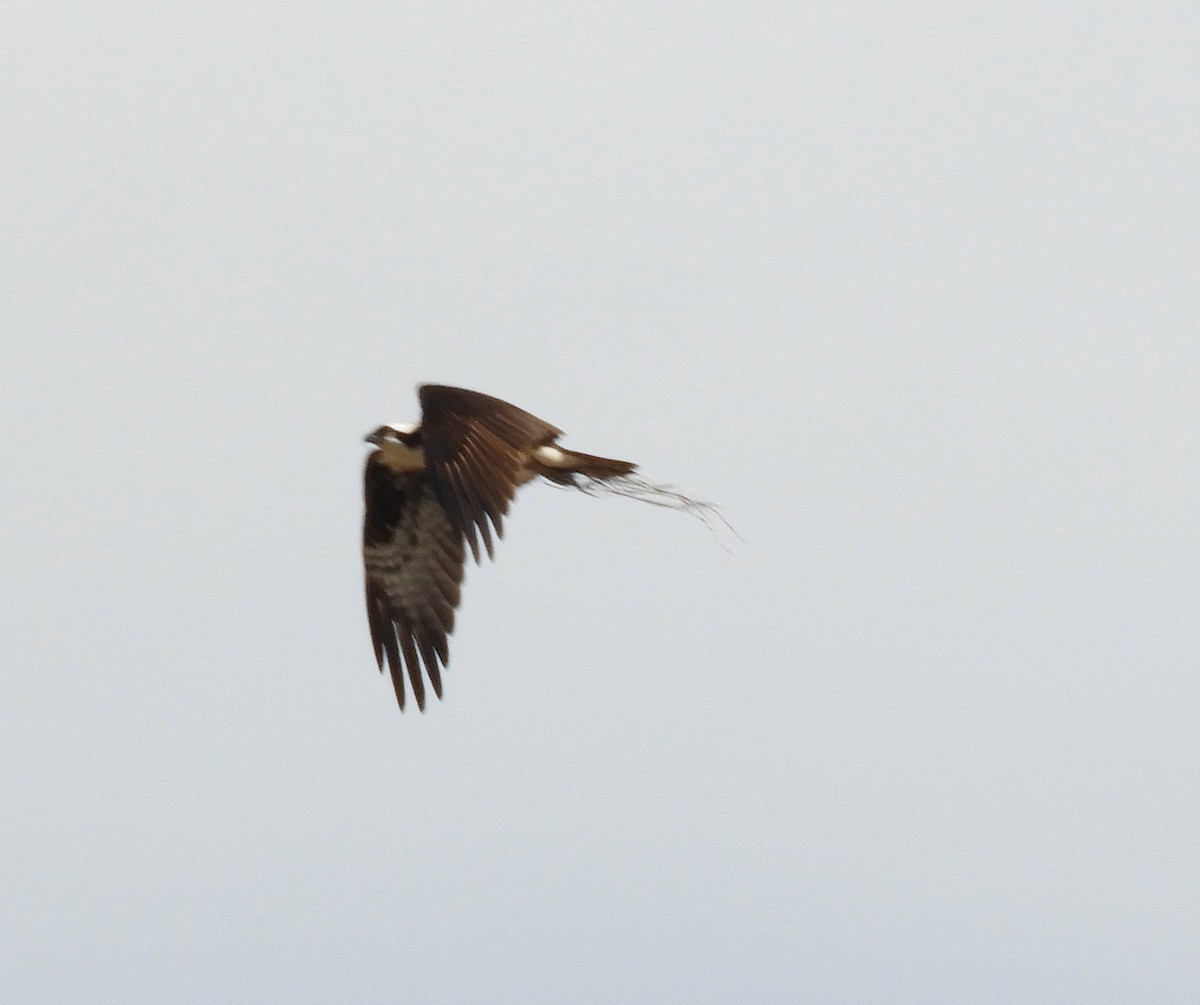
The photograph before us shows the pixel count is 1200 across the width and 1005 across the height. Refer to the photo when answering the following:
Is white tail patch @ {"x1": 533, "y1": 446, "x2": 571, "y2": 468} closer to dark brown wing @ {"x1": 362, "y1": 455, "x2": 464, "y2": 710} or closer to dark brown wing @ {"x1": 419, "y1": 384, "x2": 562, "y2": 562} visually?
dark brown wing @ {"x1": 419, "y1": 384, "x2": 562, "y2": 562}

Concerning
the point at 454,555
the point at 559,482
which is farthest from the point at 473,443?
the point at 454,555

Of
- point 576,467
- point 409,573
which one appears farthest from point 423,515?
point 576,467

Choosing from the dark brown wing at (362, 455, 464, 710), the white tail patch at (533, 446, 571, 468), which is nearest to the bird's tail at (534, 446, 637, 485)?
the white tail patch at (533, 446, 571, 468)

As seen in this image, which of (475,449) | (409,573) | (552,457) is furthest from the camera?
(409,573)

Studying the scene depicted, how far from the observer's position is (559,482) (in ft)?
44.5

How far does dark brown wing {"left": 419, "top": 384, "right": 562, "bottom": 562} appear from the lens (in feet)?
40.4

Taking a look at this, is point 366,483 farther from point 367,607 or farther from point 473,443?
point 473,443

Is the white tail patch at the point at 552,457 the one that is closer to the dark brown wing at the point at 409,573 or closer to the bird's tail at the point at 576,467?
the bird's tail at the point at 576,467

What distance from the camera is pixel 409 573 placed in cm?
1475

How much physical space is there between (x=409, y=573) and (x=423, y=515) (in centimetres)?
36

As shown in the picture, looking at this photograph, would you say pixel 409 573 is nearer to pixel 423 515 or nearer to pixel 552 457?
pixel 423 515

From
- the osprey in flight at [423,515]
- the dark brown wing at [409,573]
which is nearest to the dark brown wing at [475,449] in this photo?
the osprey in flight at [423,515]

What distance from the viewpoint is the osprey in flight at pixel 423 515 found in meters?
12.8

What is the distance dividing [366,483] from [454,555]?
738 mm
